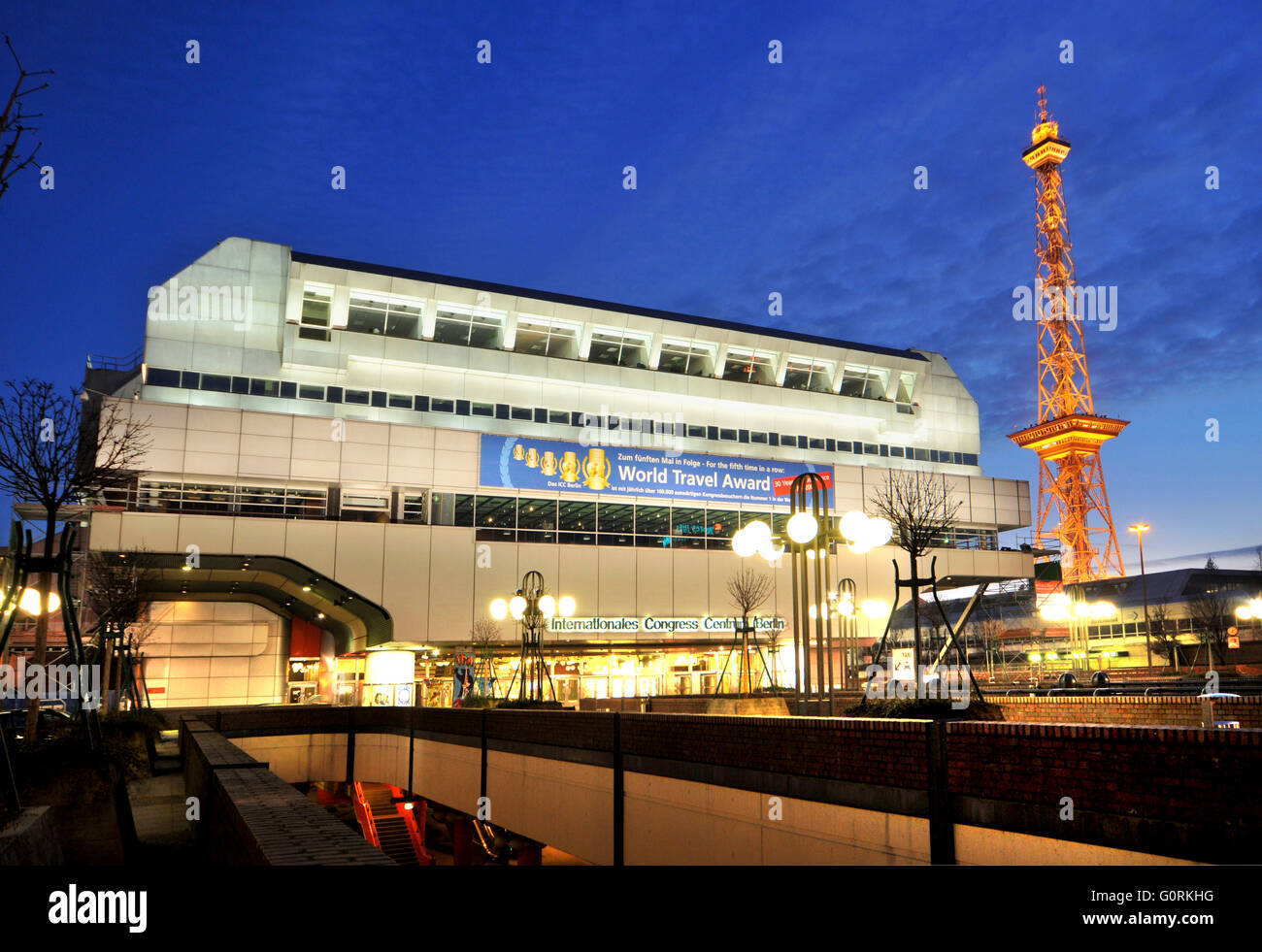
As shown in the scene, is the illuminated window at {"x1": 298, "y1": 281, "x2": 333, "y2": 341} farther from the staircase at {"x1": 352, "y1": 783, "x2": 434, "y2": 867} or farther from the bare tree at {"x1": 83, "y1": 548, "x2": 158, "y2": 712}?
the staircase at {"x1": 352, "y1": 783, "x2": 434, "y2": 867}

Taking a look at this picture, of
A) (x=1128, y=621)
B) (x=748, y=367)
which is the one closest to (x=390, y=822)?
(x=748, y=367)

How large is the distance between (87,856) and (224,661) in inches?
1851

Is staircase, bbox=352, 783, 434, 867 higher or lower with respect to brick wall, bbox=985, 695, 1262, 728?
lower

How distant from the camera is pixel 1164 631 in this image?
68.2 meters

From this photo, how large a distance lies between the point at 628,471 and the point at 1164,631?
4236cm

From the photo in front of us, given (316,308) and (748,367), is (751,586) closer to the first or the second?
(748,367)

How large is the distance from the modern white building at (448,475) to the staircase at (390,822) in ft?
18.1

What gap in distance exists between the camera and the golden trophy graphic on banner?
1992 inches

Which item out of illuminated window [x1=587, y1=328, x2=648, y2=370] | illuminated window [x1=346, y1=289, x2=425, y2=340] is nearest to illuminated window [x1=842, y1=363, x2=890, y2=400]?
illuminated window [x1=587, y1=328, x2=648, y2=370]

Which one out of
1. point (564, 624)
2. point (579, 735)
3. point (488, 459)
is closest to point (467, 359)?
point (488, 459)

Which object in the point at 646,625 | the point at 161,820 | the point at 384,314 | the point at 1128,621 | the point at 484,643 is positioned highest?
the point at 384,314

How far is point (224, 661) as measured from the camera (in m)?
54.7

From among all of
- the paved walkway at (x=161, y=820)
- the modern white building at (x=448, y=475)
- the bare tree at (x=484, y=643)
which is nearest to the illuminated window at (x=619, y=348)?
the modern white building at (x=448, y=475)

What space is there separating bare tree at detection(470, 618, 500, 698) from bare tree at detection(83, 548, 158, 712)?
46.5 feet
